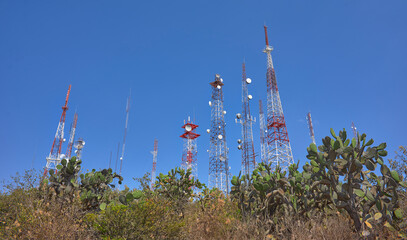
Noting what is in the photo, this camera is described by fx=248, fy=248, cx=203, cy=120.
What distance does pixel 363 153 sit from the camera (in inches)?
239

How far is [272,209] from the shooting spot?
24.5ft

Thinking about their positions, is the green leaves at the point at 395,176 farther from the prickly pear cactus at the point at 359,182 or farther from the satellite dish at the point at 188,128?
the satellite dish at the point at 188,128

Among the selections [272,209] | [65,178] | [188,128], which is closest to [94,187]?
[65,178]

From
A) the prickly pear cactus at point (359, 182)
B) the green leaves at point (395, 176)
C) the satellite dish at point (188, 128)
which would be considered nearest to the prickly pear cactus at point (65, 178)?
the prickly pear cactus at point (359, 182)

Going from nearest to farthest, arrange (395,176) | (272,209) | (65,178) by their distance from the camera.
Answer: (395,176) < (272,209) < (65,178)

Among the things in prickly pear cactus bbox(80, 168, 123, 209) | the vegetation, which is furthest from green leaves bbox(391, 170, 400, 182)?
prickly pear cactus bbox(80, 168, 123, 209)

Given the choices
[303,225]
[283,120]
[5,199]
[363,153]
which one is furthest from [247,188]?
[283,120]

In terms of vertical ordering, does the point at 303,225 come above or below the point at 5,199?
below

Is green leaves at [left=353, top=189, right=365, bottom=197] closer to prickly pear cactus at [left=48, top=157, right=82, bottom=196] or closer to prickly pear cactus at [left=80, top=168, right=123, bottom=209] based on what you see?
prickly pear cactus at [left=80, top=168, right=123, bottom=209]

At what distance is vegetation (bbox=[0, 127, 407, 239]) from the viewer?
5754 mm

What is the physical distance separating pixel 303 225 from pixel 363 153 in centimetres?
229

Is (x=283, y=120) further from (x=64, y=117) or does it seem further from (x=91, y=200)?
(x=64, y=117)

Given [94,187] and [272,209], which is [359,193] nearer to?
[272,209]

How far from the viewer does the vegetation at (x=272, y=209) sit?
227 inches
